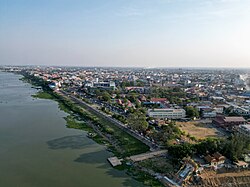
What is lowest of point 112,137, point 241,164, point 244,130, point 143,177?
point 143,177

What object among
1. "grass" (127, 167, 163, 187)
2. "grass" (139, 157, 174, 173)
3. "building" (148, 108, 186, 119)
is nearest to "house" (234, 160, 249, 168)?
"grass" (139, 157, 174, 173)

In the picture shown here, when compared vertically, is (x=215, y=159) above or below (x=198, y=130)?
above

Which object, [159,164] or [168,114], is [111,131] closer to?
[159,164]

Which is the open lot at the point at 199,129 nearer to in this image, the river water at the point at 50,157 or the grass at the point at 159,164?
the grass at the point at 159,164

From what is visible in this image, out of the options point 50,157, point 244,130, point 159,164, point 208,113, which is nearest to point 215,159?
point 159,164

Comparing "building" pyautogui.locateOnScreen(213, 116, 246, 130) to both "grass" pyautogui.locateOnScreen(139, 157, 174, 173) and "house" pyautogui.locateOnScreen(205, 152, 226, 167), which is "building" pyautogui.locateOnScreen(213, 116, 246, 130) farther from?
"grass" pyautogui.locateOnScreen(139, 157, 174, 173)

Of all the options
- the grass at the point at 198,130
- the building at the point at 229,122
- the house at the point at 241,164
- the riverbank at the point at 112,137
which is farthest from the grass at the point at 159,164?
the building at the point at 229,122
